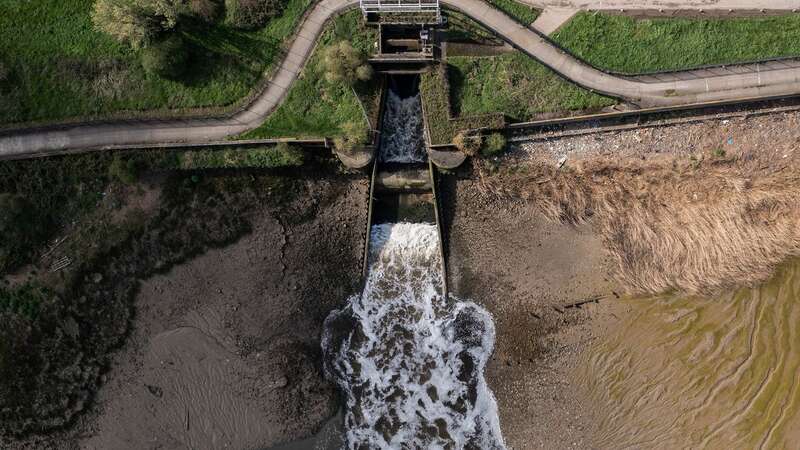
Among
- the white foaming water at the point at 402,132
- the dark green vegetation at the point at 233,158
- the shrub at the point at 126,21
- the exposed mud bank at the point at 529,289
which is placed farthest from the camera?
the white foaming water at the point at 402,132

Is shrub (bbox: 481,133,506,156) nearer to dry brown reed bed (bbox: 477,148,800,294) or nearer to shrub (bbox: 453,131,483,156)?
shrub (bbox: 453,131,483,156)

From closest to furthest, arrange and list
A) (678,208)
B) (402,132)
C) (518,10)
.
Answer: (518,10)
(678,208)
(402,132)

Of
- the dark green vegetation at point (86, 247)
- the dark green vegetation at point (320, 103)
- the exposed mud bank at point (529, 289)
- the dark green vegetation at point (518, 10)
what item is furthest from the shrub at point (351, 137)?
the dark green vegetation at point (518, 10)

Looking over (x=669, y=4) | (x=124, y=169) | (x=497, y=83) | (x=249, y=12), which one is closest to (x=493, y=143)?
(x=497, y=83)

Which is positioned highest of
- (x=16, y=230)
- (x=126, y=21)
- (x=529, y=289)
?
(x=126, y=21)

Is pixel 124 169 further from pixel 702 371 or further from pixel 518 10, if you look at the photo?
pixel 702 371

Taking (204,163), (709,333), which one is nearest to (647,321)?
(709,333)

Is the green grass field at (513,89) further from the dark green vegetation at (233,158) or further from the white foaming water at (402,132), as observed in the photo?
the dark green vegetation at (233,158)
